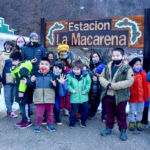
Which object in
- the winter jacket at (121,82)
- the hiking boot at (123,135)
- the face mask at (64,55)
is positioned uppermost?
the face mask at (64,55)

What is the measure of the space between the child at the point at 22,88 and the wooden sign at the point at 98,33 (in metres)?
1.32

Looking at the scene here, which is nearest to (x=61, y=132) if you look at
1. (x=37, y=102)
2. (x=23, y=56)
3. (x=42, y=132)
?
(x=42, y=132)

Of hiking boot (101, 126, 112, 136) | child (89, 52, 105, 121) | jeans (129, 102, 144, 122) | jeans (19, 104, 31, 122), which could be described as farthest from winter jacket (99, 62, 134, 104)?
jeans (19, 104, 31, 122)

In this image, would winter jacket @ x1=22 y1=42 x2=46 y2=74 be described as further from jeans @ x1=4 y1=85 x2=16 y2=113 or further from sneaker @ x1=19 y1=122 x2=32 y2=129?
sneaker @ x1=19 y1=122 x2=32 y2=129

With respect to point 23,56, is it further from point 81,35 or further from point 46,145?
point 46,145

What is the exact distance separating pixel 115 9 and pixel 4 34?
41095mm

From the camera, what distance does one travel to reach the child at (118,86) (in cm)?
397

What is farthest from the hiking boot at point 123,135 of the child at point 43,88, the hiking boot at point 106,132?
the child at point 43,88

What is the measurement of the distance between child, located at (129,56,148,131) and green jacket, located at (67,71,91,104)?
0.90 meters

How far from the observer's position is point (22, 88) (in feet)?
14.4

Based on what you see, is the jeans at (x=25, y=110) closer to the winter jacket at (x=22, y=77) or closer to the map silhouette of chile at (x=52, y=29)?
Answer: the winter jacket at (x=22, y=77)

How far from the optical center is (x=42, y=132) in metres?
4.38

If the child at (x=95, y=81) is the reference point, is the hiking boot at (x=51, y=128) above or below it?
below

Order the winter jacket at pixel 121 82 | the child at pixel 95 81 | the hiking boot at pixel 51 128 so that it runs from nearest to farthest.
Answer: the winter jacket at pixel 121 82, the hiking boot at pixel 51 128, the child at pixel 95 81
